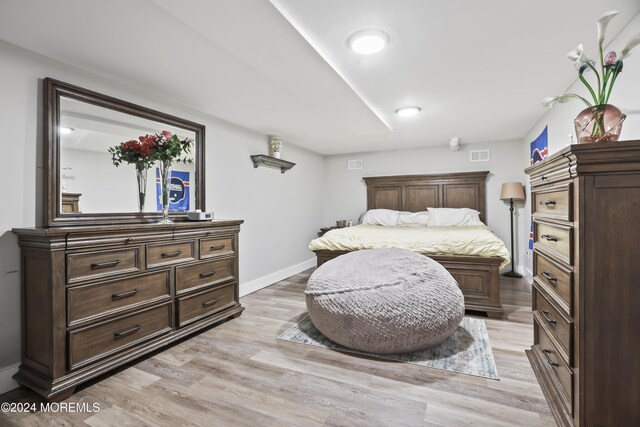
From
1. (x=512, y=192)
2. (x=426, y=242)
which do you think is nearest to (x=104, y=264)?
(x=426, y=242)

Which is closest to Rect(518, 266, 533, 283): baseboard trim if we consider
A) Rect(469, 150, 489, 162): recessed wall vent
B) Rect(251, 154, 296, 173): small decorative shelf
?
Rect(469, 150, 489, 162): recessed wall vent

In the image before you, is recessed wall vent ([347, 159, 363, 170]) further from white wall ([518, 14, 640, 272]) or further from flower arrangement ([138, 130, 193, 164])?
flower arrangement ([138, 130, 193, 164])

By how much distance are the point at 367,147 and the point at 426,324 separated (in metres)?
4.06

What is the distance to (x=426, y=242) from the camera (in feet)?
11.3

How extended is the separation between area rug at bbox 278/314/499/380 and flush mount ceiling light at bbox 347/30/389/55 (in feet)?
7.40

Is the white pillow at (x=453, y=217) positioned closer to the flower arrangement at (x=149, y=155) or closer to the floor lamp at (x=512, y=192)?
the floor lamp at (x=512, y=192)

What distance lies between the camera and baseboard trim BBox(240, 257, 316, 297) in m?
4.07

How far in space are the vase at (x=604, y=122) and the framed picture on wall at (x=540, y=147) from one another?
2.39 meters

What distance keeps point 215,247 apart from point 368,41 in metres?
2.26

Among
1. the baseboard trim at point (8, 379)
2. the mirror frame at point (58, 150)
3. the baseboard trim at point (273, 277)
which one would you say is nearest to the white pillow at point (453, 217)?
the baseboard trim at point (273, 277)

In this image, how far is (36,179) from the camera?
2.09 meters

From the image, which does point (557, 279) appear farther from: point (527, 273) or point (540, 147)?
point (527, 273)

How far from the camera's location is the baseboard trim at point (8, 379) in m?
1.91

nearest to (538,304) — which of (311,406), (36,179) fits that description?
(311,406)
